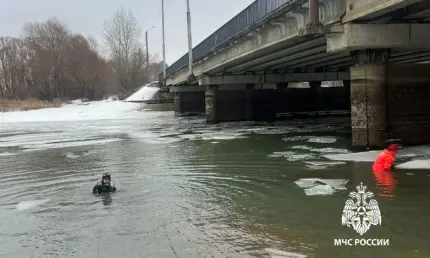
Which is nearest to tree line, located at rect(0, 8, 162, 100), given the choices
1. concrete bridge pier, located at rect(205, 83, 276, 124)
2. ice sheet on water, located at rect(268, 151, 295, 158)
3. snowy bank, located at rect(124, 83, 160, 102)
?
snowy bank, located at rect(124, 83, 160, 102)

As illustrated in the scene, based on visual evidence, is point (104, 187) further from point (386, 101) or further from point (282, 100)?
point (282, 100)

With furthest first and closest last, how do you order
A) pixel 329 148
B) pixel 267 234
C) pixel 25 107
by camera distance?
pixel 25 107, pixel 329 148, pixel 267 234

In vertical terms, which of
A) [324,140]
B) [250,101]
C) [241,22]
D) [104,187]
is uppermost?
[241,22]

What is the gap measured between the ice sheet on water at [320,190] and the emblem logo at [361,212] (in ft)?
1.57

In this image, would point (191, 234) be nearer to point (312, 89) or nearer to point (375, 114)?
point (375, 114)

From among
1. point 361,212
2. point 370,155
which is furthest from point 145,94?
point 361,212

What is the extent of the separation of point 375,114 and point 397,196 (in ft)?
26.9

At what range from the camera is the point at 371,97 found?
1661 cm

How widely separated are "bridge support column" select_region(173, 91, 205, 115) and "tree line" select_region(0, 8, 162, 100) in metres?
32.1

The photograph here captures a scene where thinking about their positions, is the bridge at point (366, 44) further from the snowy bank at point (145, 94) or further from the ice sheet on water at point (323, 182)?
the snowy bank at point (145, 94)

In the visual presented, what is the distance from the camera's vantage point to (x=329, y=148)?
17.8m

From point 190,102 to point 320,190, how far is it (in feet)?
185

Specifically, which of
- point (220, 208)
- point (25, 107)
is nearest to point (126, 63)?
point (25, 107)

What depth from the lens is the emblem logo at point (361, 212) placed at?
723 centimetres
